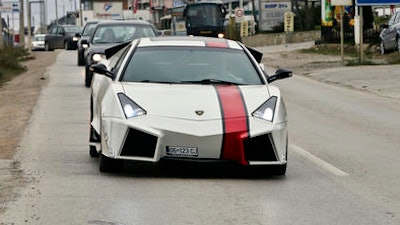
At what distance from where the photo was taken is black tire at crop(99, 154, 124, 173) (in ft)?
30.6

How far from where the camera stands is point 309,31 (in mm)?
57875

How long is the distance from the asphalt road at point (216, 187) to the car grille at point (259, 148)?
28 centimetres

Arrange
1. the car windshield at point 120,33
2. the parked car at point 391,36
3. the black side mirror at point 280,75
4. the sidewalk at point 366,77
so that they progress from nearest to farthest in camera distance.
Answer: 1. the black side mirror at point 280,75
2. the car windshield at point 120,33
3. the sidewalk at point 366,77
4. the parked car at point 391,36

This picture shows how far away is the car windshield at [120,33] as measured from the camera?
21.6 m

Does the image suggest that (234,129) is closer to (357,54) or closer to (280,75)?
(280,75)

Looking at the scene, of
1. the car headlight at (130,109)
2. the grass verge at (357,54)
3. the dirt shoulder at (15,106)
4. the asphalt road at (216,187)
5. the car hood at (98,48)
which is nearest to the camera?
the asphalt road at (216,187)

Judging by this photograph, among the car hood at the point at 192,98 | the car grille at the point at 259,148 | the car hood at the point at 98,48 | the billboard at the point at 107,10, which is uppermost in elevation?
the billboard at the point at 107,10

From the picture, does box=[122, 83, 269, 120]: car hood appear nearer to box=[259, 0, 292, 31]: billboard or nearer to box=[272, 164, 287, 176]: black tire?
box=[272, 164, 287, 176]: black tire

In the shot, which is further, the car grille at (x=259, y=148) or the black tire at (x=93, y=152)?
the black tire at (x=93, y=152)

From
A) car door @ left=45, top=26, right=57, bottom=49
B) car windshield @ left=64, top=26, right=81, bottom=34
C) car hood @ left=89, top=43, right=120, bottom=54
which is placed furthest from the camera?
car door @ left=45, top=26, right=57, bottom=49

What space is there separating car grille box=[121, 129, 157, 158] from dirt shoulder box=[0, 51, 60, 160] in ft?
8.40

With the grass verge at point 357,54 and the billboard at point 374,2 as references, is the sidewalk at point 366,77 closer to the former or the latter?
the grass verge at point 357,54

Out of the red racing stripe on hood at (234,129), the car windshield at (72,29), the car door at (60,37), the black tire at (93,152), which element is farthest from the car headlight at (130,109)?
the car door at (60,37)

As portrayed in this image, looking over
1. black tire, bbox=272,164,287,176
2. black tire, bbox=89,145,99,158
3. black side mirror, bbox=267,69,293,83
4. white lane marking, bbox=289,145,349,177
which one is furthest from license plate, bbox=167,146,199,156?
black tire, bbox=89,145,99,158
